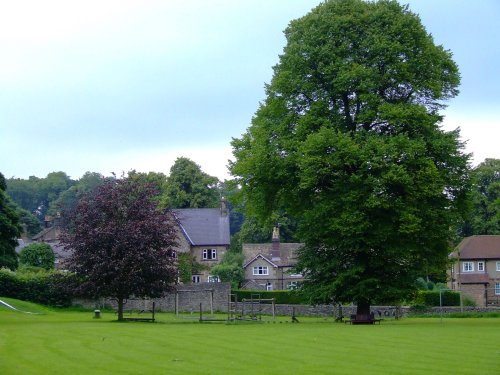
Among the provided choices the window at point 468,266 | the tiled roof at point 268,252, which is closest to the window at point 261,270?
the tiled roof at point 268,252

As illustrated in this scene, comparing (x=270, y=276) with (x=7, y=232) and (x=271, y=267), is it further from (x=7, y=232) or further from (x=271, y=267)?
(x=7, y=232)

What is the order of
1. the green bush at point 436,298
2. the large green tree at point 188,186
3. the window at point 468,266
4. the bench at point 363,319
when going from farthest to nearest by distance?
the large green tree at point 188,186 < the window at point 468,266 < the green bush at point 436,298 < the bench at point 363,319

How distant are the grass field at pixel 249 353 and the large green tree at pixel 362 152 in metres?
Answer: 11.7

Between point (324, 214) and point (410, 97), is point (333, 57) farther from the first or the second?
point (324, 214)

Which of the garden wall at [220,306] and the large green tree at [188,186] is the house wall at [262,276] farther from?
the garden wall at [220,306]

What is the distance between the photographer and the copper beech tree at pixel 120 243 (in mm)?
44719

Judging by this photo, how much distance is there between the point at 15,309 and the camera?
54.7 m

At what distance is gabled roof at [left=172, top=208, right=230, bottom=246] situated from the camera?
9162cm

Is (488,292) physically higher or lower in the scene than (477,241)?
lower

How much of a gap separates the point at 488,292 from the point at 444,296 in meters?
16.8

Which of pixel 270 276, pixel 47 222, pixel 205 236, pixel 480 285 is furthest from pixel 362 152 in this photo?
pixel 47 222

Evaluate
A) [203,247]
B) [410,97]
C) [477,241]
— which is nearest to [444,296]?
[477,241]

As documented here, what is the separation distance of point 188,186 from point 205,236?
Result: 19.4m

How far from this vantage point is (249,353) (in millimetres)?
22203
